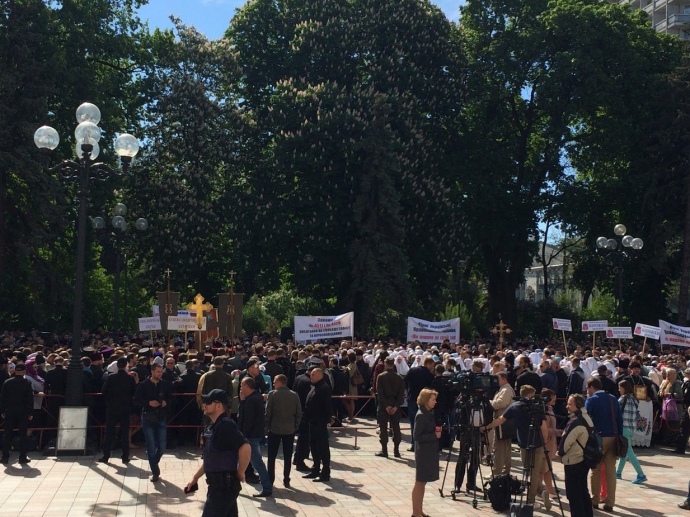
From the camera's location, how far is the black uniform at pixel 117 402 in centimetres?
1574

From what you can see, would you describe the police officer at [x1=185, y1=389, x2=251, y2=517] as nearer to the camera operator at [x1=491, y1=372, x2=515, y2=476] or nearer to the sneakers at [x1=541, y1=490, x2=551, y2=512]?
the camera operator at [x1=491, y1=372, x2=515, y2=476]

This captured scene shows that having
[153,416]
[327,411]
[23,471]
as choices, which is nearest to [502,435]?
[327,411]

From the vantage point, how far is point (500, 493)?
493 inches

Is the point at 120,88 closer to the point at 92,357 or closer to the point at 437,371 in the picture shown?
the point at 92,357

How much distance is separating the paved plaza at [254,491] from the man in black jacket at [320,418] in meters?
0.29

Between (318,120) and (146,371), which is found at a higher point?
(318,120)

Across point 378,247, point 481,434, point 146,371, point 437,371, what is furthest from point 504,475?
point 378,247

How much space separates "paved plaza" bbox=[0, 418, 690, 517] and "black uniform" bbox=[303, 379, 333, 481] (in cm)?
32

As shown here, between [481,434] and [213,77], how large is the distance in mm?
32332

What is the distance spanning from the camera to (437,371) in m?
16.7

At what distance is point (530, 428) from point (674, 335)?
1585cm

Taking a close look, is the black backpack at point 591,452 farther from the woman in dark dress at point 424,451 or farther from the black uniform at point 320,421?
the black uniform at point 320,421

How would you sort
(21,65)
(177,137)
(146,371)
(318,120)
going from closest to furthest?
1. (146,371)
2. (21,65)
3. (318,120)
4. (177,137)

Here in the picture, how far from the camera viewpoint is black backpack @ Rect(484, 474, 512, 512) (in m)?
12.5
